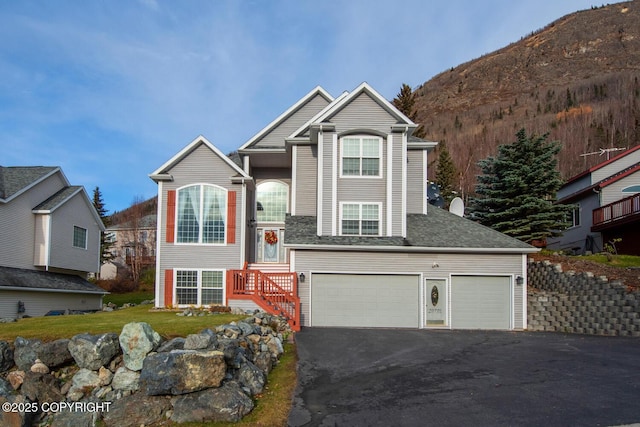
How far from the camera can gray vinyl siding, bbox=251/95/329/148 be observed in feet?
68.8

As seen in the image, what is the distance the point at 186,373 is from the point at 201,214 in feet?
37.0

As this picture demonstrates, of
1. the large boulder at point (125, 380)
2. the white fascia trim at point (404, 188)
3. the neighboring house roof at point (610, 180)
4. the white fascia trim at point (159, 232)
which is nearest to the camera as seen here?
the large boulder at point (125, 380)

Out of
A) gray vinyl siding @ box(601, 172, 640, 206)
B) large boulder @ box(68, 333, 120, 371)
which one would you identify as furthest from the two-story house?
gray vinyl siding @ box(601, 172, 640, 206)

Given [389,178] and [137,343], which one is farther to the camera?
[389,178]

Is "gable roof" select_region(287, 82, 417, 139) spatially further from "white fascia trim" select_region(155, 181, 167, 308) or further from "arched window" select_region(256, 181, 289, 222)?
"white fascia trim" select_region(155, 181, 167, 308)

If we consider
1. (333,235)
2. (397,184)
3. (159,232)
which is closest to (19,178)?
(159,232)

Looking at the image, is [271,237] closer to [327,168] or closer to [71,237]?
[327,168]

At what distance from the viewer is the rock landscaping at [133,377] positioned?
812 centimetres

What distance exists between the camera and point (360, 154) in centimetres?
1795

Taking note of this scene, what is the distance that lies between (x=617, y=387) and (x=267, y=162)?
15.8 metres

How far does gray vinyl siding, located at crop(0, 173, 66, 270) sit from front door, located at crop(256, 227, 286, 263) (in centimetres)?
1037

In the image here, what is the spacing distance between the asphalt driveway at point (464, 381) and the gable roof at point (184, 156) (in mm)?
7902
